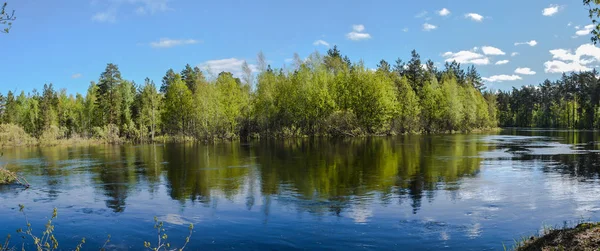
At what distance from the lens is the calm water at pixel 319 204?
1305 cm

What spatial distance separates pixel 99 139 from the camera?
82188 millimetres

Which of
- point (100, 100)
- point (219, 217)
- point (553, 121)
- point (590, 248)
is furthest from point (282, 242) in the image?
point (553, 121)

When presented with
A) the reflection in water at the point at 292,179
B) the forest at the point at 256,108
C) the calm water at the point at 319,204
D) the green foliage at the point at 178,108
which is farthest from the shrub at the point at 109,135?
the calm water at the point at 319,204

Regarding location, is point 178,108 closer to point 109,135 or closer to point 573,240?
point 109,135

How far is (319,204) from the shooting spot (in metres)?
17.8

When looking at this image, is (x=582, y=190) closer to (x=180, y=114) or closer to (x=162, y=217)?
(x=162, y=217)

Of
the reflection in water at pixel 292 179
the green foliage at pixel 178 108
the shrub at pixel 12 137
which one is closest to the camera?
the reflection in water at pixel 292 179

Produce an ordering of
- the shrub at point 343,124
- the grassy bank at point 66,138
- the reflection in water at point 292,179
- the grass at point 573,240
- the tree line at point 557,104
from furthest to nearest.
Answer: the tree line at point 557,104 → the shrub at point 343,124 → the grassy bank at point 66,138 → the reflection in water at point 292,179 → the grass at point 573,240

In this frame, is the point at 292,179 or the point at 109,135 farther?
the point at 109,135

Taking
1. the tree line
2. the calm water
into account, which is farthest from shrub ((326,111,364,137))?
the tree line

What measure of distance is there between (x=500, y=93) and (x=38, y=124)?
17226 centimetres

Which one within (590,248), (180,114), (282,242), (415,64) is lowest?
(282,242)

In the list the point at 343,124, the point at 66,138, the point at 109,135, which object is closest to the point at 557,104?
the point at 343,124

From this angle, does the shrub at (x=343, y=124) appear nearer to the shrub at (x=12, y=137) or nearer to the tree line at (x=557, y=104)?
the shrub at (x=12, y=137)
